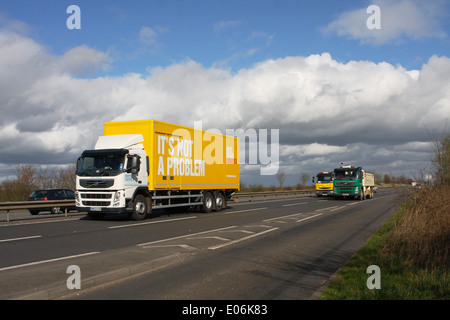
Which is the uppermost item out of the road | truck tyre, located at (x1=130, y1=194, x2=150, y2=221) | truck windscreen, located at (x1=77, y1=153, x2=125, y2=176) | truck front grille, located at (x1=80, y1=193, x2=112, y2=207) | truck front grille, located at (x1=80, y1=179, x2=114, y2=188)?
truck windscreen, located at (x1=77, y1=153, x2=125, y2=176)

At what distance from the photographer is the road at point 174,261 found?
5973 mm

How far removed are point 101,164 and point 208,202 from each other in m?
7.24

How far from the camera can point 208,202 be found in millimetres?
21594

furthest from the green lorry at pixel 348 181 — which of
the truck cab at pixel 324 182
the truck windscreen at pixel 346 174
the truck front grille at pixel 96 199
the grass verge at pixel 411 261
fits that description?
the grass verge at pixel 411 261

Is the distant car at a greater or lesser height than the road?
greater

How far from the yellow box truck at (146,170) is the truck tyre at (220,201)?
348mm

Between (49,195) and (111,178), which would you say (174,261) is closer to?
(111,178)

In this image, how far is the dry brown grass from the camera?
300 inches

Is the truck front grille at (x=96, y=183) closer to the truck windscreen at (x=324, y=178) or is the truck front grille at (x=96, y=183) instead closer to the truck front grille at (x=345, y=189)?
the truck front grille at (x=345, y=189)

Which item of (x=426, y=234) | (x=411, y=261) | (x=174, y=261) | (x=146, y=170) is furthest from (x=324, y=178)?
(x=174, y=261)

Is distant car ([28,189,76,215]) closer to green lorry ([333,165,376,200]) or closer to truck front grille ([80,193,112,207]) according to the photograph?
truck front grille ([80,193,112,207])

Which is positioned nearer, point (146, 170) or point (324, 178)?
point (146, 170)

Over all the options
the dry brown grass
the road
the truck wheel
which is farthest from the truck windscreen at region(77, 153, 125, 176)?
the dry brown grass
